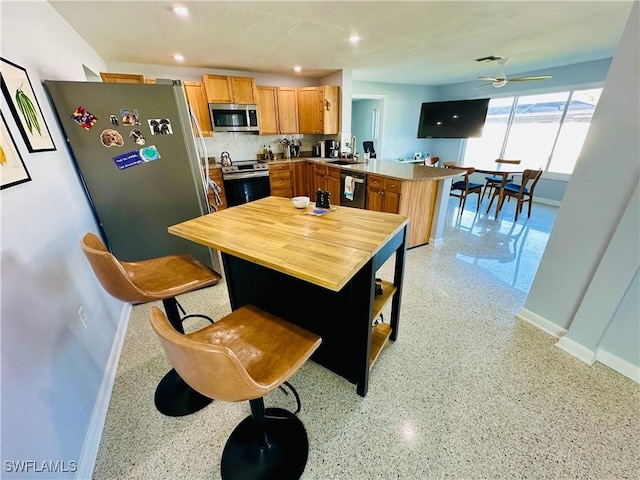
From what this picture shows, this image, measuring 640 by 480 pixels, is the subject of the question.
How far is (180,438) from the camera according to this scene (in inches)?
51.3

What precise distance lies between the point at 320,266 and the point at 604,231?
6.07ft

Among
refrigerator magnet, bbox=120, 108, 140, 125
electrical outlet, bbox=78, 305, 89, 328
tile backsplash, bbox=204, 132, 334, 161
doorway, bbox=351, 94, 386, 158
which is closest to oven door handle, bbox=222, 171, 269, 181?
tile backsplash, bbox=204, 132, 334, 161

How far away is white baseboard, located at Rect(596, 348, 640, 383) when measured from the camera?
1.55 metres

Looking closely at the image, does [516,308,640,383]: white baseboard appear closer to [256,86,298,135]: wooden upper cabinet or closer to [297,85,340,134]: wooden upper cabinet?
[297,85,340,134]: wooden upper cabinet

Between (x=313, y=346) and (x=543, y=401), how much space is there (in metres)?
1.44

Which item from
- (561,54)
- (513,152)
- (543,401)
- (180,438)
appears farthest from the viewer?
(513,152)

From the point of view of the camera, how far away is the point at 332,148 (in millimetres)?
5094

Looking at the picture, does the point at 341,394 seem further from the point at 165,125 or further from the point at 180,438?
the point at 165,125

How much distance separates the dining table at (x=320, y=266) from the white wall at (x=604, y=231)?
119 cm

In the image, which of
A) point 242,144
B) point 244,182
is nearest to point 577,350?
point 244,182

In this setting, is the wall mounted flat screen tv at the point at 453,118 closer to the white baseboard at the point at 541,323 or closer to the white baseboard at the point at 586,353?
the white baseboard at the point at 541,323

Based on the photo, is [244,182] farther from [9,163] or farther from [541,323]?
[541,323]

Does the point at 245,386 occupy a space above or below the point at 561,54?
below

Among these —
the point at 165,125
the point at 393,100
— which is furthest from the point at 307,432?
the point at 393,100
